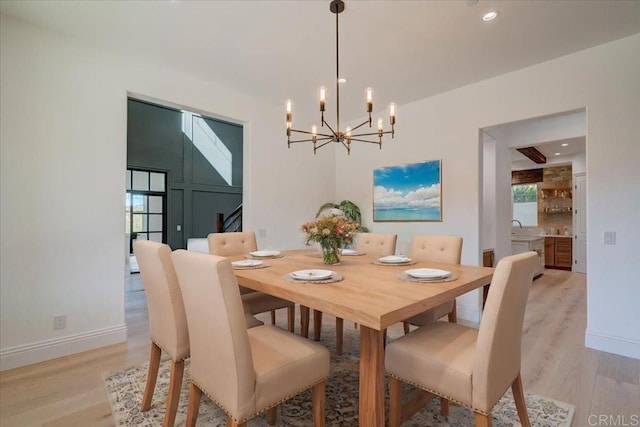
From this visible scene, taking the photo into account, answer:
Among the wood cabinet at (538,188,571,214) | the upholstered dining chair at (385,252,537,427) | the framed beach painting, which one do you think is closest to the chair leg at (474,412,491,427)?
the upholstered dining chair at (385,252,537,427)

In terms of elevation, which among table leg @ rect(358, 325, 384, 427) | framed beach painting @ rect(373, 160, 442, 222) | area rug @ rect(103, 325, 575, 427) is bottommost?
area rug @ rect(103, 325, 575, 427)

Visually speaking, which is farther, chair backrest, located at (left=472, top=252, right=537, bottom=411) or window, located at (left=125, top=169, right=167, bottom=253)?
window, located at (left=125, top=169, right=167, bottom=253)

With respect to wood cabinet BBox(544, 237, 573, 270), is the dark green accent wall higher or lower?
higher

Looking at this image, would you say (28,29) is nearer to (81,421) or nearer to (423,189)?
(81,421)

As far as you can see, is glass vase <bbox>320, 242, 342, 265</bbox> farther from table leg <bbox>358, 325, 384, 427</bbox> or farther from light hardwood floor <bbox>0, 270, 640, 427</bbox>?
light hardwood floor <bbox>0, 270, 640, 427</bbox>

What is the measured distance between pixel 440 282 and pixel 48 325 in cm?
314

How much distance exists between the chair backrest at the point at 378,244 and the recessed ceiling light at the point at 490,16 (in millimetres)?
1938

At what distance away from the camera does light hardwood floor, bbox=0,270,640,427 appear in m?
1.79

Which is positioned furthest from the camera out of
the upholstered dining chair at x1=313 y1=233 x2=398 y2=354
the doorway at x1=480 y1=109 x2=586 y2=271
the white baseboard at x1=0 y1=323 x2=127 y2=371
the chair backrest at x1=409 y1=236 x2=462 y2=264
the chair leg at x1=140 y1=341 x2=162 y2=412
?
the doorway at x1=480 y1=109 x2=586 y2=271

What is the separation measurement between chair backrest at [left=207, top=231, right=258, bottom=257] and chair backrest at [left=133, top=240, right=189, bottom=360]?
1110 mm

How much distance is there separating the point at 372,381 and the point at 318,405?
0.36 metres

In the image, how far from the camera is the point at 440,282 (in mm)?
1625

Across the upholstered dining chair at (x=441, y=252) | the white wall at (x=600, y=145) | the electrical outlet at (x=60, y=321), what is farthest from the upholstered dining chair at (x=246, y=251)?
the white wall at (x=600, y=145)

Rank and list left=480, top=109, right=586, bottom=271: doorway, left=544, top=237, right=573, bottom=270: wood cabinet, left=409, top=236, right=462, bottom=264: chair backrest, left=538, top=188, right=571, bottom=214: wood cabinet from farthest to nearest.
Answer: left=538, top=188, right=571, bottom=214: wood cabinet, left=544, top=237, right=573, bottom=270: wood cabinet, left=480, top=109, right=586, bottom=271: doorway, left=409, top=236, right=462, bottom=264: chair backrest
